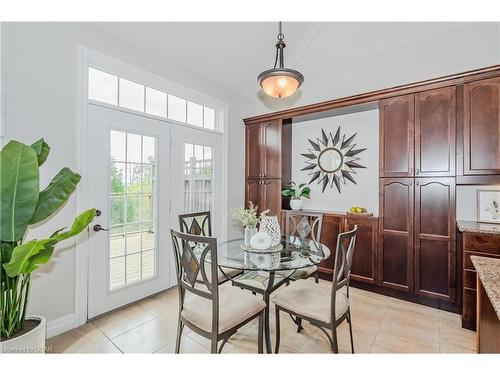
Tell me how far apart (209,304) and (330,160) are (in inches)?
112

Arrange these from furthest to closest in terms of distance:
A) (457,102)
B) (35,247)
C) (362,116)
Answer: (362,116)
(457,102)
(35,247)

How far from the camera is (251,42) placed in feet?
11.0

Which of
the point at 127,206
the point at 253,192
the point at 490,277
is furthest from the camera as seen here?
the point at 253,192

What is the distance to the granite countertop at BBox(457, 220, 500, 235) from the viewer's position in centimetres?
229

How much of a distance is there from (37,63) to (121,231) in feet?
5.37

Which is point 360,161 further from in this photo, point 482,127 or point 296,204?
point 482,127

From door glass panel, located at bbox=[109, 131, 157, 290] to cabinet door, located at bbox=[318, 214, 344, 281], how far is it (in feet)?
7.20

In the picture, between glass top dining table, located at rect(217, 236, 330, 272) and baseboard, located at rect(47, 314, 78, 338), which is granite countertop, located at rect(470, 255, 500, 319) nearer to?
glass top dining table, located at rect(217, 236, 330, 272)

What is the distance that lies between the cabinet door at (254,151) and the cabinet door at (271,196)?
0.22 meters

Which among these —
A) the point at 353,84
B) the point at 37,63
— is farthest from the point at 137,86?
the point at 353,84

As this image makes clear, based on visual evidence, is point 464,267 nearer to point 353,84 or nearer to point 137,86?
point 353,84

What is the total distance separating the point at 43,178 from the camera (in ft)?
6.97

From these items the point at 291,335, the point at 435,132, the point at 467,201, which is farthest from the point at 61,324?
the point at 467,201
